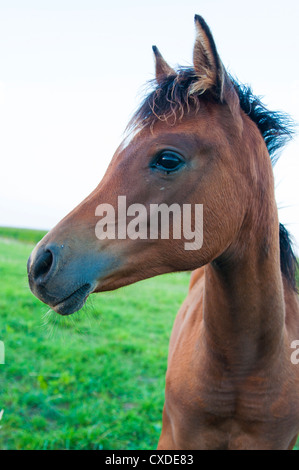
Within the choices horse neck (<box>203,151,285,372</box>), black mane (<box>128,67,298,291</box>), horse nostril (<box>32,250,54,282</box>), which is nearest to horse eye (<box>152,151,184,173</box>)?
black mane (<box>128,67,298,291</box>)

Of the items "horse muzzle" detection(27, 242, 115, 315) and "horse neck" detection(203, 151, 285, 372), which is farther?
"horse neck" detection(203, 151, 285, 372)

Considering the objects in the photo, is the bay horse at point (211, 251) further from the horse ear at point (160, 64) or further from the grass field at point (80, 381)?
the grass field at point (80, 381)

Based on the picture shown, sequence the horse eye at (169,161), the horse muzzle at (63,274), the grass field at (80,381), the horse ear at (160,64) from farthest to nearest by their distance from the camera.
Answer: the grass field at (80,381) < the horse ear at (160,64) < the horse eye at (169,161) < the horse muzzle at (63,274)

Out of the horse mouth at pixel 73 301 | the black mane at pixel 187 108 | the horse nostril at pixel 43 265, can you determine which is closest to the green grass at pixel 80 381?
the horse mouth at pixel 73 301

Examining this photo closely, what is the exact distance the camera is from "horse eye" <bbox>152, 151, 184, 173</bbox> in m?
1.79

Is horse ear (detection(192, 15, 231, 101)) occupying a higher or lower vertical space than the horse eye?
higher

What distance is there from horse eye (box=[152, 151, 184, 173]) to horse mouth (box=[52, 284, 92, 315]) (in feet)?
2.15

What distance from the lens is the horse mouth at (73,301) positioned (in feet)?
5.62

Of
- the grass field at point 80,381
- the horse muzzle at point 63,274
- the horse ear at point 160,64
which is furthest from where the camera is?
the grass field at point 80,381

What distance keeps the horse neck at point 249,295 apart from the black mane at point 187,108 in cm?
44

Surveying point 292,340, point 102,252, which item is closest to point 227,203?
point 102,252

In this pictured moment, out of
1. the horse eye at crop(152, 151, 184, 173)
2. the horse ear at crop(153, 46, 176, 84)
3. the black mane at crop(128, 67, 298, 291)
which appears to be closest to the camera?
the horse eye at crop(152, 151, 184, 173)

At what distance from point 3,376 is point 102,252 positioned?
3692 mm

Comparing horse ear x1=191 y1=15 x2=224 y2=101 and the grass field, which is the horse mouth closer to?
the grass field
